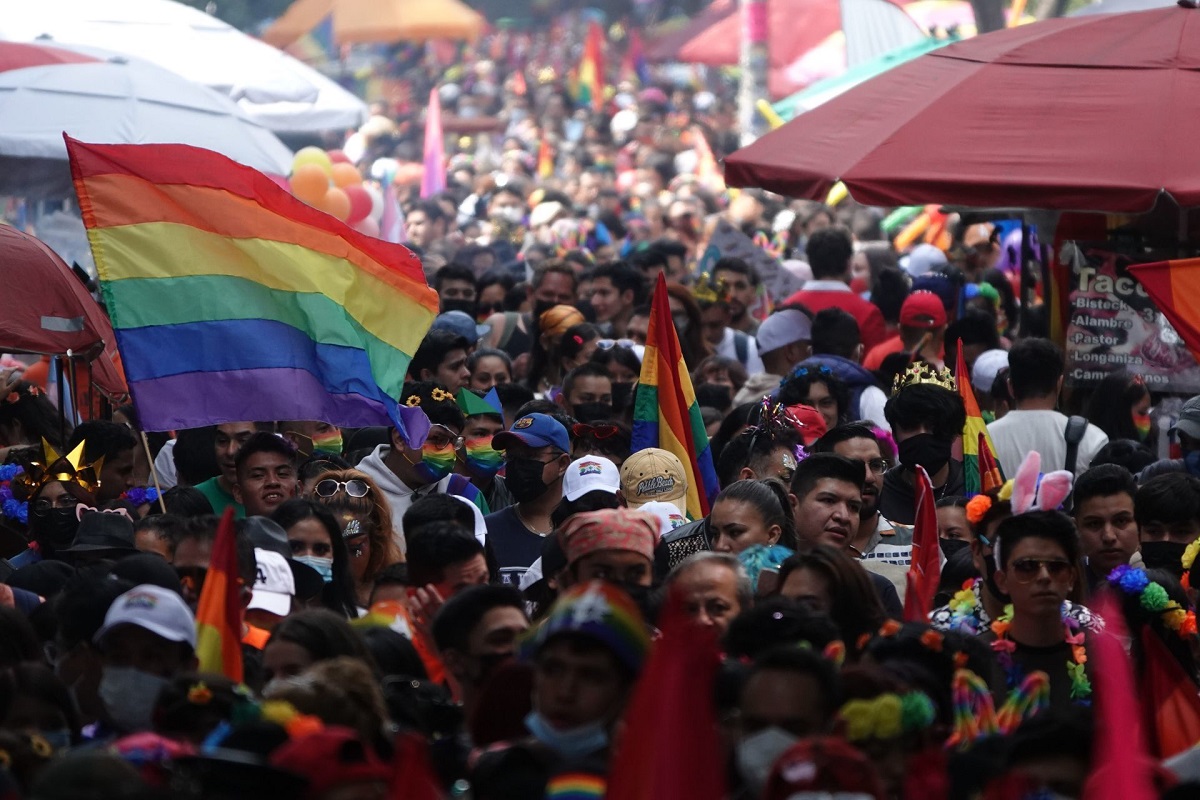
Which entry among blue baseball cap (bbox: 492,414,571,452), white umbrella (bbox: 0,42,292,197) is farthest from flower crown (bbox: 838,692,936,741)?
white umbrella (bbox: 0,42,292,197)

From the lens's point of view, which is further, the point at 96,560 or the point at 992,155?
the point at 992,155

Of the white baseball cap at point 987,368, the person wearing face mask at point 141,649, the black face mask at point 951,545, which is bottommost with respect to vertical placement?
the white baseball cap at point 987,368

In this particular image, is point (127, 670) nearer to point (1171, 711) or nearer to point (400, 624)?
point (400, 624)

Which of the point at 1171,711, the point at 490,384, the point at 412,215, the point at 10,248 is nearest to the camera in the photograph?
the point at 1171,711

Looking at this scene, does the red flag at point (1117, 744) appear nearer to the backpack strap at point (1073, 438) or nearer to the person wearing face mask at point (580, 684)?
the person wearing face mask at point (580, 684)

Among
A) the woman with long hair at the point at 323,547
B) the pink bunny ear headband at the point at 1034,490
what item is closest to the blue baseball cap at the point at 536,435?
the woman with long hair at the point at 323,547

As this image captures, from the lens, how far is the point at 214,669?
16.4 feet

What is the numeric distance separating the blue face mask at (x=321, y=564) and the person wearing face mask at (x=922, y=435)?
2276 millimetres

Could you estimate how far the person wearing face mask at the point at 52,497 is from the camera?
7398 millimetres

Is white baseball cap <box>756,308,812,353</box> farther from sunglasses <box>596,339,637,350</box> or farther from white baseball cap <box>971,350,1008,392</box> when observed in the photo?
white baseball cap <box>971,350,1008,392</box>

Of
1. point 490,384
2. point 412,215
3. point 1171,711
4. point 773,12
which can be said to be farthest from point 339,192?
point 773,12

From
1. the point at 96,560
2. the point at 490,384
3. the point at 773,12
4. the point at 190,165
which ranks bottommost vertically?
the point at 773,12

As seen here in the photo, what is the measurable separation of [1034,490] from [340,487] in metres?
2.45

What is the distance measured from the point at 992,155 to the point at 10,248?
13.1 ft
